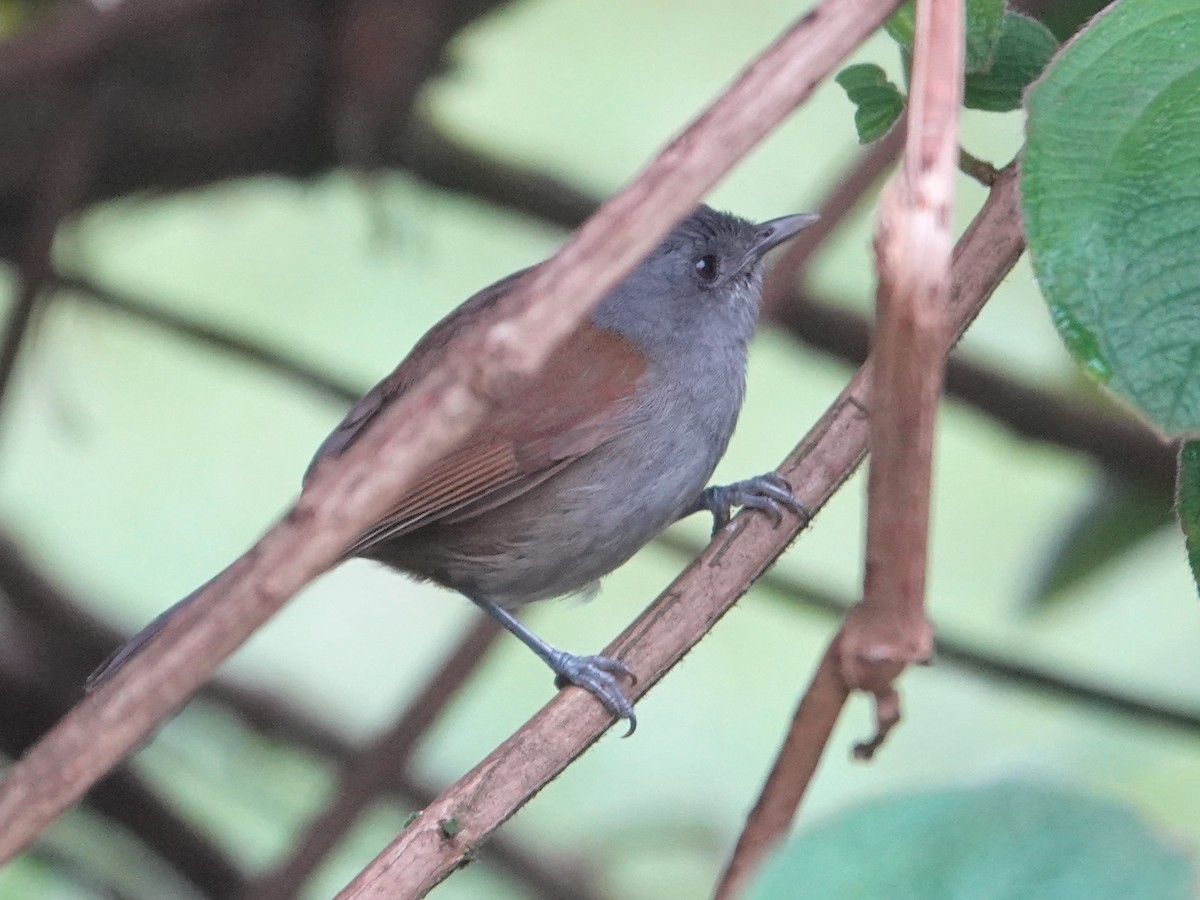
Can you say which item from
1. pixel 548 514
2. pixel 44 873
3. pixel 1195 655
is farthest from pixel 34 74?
pixel 1195 655

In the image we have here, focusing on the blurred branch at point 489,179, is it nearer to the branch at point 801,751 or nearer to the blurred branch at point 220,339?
the blurred branch at point 220,339

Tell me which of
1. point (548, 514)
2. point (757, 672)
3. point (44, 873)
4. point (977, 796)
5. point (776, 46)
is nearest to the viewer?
point (977, 796)

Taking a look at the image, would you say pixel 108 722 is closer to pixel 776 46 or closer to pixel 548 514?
pixel 776 46

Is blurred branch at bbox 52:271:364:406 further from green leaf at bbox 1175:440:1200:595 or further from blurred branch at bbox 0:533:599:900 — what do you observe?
green leaf at bbox 1175:440:1200:595

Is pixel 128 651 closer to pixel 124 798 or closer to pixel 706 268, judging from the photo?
pixel 124 798

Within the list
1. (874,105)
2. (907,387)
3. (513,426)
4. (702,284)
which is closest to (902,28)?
(874,105)
